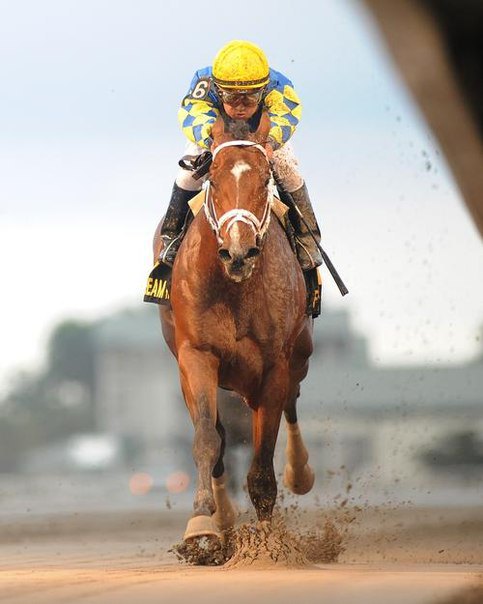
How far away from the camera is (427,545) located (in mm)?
13609

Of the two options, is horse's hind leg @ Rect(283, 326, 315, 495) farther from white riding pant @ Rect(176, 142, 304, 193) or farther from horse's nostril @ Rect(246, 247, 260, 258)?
horse's nostril @ Rect(246, 247, 260, 258)

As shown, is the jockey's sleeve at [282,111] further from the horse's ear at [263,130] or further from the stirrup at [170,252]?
the stirrup at [170,252]

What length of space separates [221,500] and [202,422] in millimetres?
2362

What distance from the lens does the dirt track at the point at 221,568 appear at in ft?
22.7

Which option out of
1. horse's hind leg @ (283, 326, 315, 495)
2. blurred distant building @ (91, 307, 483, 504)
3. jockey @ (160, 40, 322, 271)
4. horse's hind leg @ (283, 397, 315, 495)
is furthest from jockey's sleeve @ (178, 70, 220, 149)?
blurred distant building @ (91, 307, 483, 504)

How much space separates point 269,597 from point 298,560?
2.07 meters

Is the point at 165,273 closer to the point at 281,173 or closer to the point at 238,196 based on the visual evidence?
the point at 281,173

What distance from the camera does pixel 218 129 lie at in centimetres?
885

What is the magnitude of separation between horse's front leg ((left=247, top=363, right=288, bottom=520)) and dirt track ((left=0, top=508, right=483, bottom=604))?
0.52m

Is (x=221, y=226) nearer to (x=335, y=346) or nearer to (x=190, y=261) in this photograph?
(x=190, y=261)

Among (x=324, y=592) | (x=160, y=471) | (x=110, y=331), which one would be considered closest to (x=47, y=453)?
(x=160, y=471)

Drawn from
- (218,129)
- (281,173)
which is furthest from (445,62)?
(281,173)

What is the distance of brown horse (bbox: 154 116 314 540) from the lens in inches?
336

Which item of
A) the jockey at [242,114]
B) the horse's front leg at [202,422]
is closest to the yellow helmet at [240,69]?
the jockey at [242,114]
